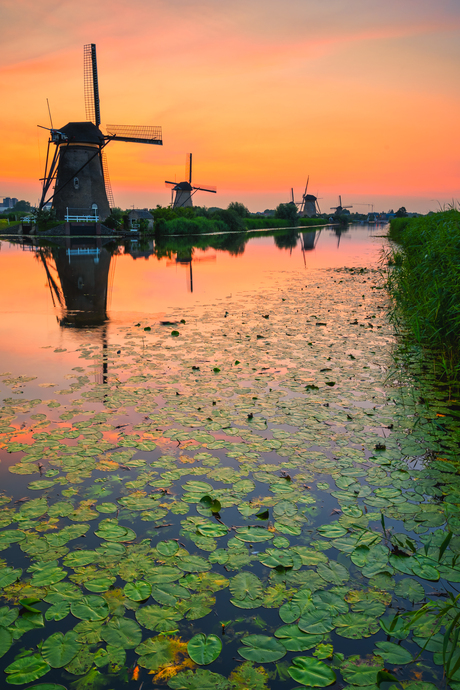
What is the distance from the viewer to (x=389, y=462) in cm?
357

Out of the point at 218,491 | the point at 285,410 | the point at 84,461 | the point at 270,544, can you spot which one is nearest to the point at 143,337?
the point at 285,410

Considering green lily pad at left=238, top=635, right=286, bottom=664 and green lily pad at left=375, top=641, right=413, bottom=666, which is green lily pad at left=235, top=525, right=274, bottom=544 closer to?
green lily pad at left=238, top=635, right=286, bottom=664

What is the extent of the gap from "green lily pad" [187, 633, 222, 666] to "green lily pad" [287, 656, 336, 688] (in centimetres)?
31

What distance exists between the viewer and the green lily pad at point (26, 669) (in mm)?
1800

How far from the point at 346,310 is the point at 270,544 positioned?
8345 millimetres

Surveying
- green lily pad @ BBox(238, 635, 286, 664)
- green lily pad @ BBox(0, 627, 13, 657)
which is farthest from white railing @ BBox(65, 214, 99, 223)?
green lily pad @ BBox(238, 635, 286, 664)

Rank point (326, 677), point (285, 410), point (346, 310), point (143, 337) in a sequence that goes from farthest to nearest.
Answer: point (346, 310) → point (143, 337) → point (285, 410) → point (326, 677)

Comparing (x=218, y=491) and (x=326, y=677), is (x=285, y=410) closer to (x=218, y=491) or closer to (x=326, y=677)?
(x=218, y=491)

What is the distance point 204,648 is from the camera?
1.92 meters

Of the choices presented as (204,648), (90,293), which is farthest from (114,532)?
(90,293)

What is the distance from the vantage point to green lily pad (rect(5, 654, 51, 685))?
70.9 inches

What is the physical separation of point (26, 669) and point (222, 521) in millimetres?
1283

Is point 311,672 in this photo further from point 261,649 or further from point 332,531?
point 332,531

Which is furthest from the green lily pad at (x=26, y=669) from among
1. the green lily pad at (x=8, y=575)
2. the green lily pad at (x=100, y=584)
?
the green lily pad at (x=8, y=575)
